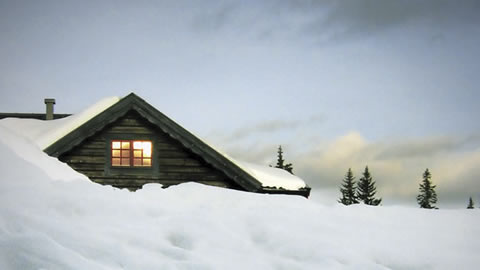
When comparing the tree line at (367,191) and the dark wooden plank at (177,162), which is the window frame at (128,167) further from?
the tree line at (367,191)

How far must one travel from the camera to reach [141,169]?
15375 mm

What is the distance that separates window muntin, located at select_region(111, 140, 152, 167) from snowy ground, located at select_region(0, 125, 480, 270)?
15.3ft

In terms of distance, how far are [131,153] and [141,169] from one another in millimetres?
560

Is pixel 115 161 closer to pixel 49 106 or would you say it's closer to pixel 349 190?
pixel 49 106

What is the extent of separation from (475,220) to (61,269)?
7.90 m

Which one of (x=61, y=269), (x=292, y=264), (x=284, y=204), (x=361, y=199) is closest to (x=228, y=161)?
(x=284, y=204)

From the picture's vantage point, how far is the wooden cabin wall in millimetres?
15211

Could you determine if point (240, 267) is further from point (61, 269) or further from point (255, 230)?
point (61, 269)

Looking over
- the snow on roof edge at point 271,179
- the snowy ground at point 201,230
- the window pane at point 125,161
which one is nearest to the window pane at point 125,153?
the window pane at point 125,161

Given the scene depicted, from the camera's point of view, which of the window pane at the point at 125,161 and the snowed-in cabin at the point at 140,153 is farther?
the window pane at the point at 125,161

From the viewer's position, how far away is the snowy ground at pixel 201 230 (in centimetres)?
608

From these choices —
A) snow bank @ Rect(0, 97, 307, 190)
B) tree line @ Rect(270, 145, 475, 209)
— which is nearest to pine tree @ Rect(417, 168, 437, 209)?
tree line @ Rect(270, 145, 475, 209)

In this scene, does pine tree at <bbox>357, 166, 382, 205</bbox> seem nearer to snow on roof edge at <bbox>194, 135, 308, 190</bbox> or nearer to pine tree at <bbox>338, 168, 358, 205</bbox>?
pine tree at <bbox>338, 168, 358, 205</bbox>

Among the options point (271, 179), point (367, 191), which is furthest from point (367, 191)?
point (271, 179)
